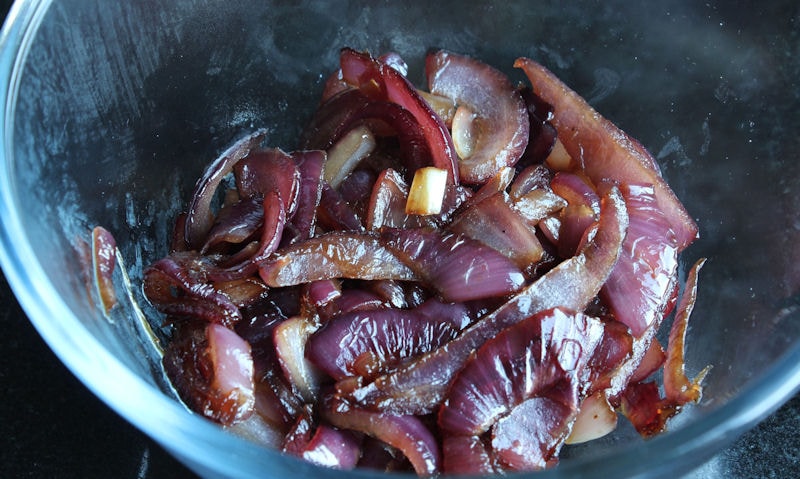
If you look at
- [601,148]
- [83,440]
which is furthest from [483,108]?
[83,440]

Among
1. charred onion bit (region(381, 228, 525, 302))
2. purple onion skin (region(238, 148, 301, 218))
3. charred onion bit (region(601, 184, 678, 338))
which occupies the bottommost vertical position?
charred onion bit (region(601, 184, 678, 338))

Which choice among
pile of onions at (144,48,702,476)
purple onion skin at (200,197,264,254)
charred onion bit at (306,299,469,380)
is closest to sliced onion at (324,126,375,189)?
pile of onions at (144,48,702,476)

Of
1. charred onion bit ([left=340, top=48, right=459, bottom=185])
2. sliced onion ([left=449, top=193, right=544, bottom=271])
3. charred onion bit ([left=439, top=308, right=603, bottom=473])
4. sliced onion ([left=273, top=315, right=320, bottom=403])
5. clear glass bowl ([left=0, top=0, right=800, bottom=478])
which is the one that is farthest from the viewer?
charred onion bit ([left=340, top=48, right=459, bottom=185])

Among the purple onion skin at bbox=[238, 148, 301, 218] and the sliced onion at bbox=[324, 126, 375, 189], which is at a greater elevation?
the purple onion skin at bbox=[238, 148, 301, 218]

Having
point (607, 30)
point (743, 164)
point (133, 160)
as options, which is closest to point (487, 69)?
point (607, 30)

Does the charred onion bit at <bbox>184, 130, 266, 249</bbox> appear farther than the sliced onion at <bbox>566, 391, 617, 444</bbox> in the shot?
Yes

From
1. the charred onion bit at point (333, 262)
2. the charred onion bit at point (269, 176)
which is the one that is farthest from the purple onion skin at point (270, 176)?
the charred onion bit at point (333, 262)

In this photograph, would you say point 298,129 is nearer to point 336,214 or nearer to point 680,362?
point 336,214

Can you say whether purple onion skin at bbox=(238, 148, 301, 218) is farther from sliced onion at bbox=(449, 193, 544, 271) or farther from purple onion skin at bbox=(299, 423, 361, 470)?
purple onion skin at bbox=(299, 423, 361, 470)
